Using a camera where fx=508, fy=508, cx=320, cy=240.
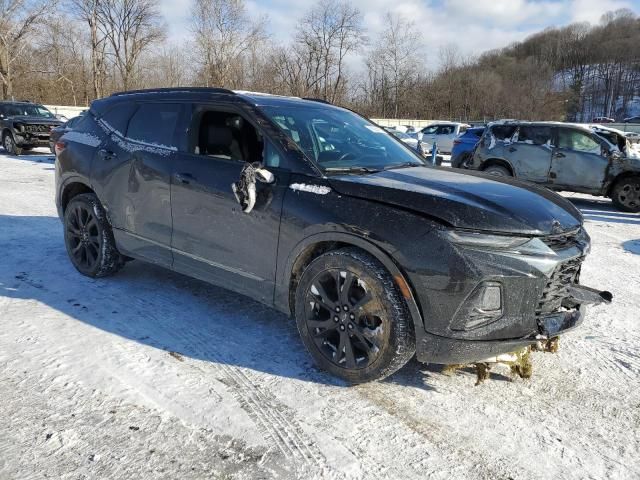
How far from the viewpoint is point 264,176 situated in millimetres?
3242

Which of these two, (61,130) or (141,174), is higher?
(61,130)

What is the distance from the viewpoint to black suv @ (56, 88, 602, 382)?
2674 mm

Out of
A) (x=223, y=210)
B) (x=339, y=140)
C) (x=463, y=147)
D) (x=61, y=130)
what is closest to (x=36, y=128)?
(x=61, y=130)

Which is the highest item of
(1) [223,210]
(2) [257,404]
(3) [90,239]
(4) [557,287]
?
(1) [223,210]

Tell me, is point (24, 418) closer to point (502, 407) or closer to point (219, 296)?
point (219, 296)

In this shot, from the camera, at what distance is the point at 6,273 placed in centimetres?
481

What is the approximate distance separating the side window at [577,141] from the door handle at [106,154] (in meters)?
9.09

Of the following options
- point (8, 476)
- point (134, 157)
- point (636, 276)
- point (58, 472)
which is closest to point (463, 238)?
point (58, 472)

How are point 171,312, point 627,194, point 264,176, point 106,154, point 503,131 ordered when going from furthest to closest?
1. point 503,131
2. point 627,194
3. point 106,154
4. point 171,312
5. point 264,176

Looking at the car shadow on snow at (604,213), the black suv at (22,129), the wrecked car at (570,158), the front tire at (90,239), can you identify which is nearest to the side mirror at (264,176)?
the front tire at (90,239)

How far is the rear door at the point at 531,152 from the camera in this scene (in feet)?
34.6

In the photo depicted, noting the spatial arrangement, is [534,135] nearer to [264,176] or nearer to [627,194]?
[627,194]

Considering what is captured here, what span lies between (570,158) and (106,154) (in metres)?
9.12

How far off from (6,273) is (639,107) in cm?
10547
